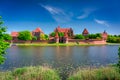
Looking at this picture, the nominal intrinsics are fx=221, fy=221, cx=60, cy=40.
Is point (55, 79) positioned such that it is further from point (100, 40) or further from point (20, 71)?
point (100, 40)

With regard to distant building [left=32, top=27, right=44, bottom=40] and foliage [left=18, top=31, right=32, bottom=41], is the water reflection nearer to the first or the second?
foliage [left=18, top=31, right=32, bottom=41]

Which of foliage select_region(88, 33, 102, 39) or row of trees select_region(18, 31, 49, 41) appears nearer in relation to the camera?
row of trees select_region(18, 31, 49, 41)

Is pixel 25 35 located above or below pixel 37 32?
below

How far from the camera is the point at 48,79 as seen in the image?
45.0 feet

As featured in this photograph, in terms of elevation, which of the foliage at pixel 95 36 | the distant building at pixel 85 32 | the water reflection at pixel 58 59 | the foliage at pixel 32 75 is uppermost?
the distant building at pixel 85 32

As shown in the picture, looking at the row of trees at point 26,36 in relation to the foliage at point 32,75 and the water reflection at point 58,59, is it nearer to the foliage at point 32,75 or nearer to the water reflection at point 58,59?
the water reflection at point 58,59

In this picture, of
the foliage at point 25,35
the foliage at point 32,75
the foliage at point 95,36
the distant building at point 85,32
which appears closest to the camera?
the foliage at point 32,75

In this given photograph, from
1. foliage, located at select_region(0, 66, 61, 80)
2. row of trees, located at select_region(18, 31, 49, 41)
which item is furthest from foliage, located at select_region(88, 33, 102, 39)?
foliage, located at select_region(0, 66, 61, 80)

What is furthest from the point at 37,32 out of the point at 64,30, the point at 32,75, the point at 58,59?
the point at 32,75

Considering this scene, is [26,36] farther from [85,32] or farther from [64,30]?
[85,32]

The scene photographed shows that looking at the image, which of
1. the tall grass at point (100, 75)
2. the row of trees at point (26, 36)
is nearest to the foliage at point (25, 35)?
the row of trees at point (26, 36)

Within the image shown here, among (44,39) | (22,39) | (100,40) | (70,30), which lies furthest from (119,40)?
(22,39)

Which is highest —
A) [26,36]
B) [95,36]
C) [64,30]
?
[64,30]

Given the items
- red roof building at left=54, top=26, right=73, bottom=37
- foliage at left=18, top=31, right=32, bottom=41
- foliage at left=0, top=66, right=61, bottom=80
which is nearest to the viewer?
foliage at left=0, top=66, right=61, bottom=80
